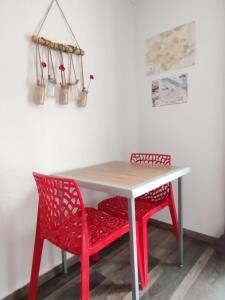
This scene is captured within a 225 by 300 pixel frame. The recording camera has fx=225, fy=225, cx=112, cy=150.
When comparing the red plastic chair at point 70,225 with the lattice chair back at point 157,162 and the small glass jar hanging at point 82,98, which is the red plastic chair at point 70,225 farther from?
the small glass jar hanging at point 82,98

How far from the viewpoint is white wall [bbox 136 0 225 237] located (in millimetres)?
1784

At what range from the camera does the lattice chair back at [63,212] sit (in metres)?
1.04

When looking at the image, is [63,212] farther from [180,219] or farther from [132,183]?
[180,219]

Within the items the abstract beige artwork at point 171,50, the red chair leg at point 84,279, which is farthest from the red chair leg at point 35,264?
the abstract beige artwork at point 171,50

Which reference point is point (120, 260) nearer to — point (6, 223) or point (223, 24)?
point (6, 223)

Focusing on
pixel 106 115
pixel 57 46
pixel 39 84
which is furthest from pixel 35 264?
pixel 57 46

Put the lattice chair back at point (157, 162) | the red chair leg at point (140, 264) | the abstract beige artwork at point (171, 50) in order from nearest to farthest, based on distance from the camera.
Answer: the red chair leg at point (140, 264)
the lattice chair back at point (157, 162)
the abstract beige artwork at point (171, 50)

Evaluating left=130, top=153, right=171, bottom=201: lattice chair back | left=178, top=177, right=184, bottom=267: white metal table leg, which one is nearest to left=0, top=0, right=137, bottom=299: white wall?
left=130, top=153, right=171, bottom=201: lattice chair back

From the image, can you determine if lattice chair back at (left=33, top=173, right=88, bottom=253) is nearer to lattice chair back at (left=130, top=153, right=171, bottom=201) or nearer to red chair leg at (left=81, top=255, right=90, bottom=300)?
red chair leg at (left=81, top=255, right=90, bottom=300)

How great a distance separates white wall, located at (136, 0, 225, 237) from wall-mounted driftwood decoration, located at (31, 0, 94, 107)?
2.55ft

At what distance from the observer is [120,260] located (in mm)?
1773

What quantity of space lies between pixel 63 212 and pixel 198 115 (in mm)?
1395

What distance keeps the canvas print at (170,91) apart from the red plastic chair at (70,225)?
1.24m

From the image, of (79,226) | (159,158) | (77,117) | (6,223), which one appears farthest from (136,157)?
(6,223)
